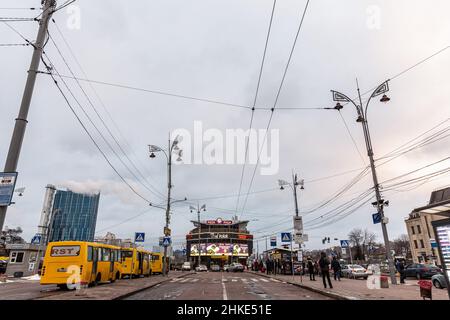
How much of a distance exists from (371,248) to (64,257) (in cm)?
9443

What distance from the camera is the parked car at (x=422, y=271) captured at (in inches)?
960

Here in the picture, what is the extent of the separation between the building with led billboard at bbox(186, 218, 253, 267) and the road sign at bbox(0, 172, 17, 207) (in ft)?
309

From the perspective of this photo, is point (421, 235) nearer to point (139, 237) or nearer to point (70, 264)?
point (139, 237)

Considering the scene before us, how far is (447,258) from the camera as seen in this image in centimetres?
891

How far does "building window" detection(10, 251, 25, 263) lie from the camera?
29.4 m

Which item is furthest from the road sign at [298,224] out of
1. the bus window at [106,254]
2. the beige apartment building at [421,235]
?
the beige apartment building at [421,235]

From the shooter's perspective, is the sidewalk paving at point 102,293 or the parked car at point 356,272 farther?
the parked car at point 356,272

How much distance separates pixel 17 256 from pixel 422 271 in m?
35.9

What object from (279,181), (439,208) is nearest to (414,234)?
(279,181)

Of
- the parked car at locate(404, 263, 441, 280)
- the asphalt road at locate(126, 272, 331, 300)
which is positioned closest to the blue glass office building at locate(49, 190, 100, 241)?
the asphalt road at locate(126, 272, 331, 300)

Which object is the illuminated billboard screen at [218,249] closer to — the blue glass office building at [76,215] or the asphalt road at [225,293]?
the blue glass office building at [76,215]

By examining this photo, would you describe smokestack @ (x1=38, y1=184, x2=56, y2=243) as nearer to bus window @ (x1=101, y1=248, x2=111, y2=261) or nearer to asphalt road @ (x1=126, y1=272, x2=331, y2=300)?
bus window @ (x1=101, y1=248, x2=111, y2=261)

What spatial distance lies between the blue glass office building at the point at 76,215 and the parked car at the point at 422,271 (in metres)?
77.5
